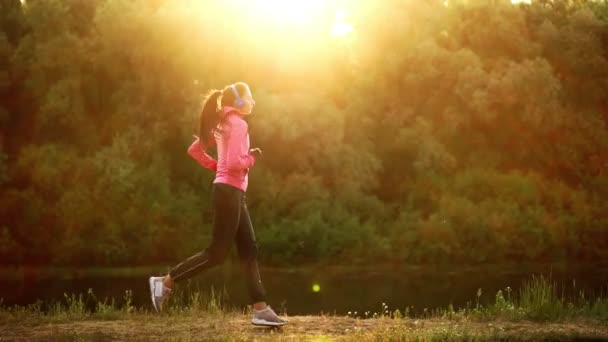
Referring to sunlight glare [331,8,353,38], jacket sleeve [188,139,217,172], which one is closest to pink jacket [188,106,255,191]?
jacket sleeve [188,139,217,172]

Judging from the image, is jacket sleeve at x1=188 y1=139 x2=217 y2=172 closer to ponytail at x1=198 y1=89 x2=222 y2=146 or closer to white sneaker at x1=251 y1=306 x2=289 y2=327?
ponytail at x1=198 y1=89 x2=222 y2=146

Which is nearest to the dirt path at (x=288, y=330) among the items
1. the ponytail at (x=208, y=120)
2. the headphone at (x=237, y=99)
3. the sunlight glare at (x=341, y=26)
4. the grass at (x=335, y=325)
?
the grass at (x=335, y=325)

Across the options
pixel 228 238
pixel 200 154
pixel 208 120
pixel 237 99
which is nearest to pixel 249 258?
pixel 228 238

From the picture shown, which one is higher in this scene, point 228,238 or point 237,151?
point 237,151

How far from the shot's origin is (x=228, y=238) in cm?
832

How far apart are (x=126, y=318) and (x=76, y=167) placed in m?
18.6

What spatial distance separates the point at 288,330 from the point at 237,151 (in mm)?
1911

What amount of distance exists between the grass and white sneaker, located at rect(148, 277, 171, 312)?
0.25m

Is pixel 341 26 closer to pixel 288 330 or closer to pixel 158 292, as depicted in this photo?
pixel 158 292

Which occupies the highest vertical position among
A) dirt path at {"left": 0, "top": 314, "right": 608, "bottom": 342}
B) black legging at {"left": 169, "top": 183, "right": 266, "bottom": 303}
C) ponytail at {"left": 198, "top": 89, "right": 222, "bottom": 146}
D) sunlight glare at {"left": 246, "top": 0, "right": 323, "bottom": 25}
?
sunlight glare at {"left": 246, "top": 0, "right": 323, "bottom": 25}

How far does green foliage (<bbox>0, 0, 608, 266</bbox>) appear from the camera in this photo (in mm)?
26812

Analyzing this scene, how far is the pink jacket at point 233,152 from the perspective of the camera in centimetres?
815

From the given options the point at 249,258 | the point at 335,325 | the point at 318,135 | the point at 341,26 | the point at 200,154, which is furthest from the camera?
the point at 341,26

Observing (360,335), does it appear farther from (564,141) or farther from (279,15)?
(564,141)
